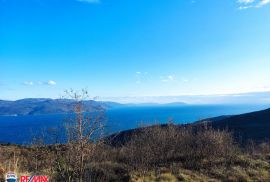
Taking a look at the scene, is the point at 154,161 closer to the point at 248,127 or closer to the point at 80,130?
the point at 80,130

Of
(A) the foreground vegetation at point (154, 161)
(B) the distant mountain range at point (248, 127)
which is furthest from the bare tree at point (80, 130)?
(B) the distant mountain range at point (248, 127)

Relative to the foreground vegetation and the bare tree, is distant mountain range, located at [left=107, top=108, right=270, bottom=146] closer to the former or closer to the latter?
the foreground vegetation

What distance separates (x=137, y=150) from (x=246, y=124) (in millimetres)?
41301

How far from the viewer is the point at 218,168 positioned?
9.39 metres

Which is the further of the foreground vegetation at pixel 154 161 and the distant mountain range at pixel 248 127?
the distant mountain range at pixel 248 127

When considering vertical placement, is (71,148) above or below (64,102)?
below

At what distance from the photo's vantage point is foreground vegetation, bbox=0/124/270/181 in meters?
7.61

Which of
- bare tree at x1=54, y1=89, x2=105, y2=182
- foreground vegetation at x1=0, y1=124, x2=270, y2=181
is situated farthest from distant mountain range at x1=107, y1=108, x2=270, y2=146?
bare tree at x1=54, y1=89, x2=105, y2=182

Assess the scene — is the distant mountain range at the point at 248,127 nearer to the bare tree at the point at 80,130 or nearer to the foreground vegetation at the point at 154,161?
the foreground vegetation at the point at 154,161

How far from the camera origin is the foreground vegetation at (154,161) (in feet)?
25.0

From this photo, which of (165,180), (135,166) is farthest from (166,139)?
(165,180)

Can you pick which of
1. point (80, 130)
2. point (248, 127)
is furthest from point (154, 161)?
point (248, 127)

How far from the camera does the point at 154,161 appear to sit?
10.8 metres

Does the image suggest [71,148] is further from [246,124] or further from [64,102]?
[246,124]
